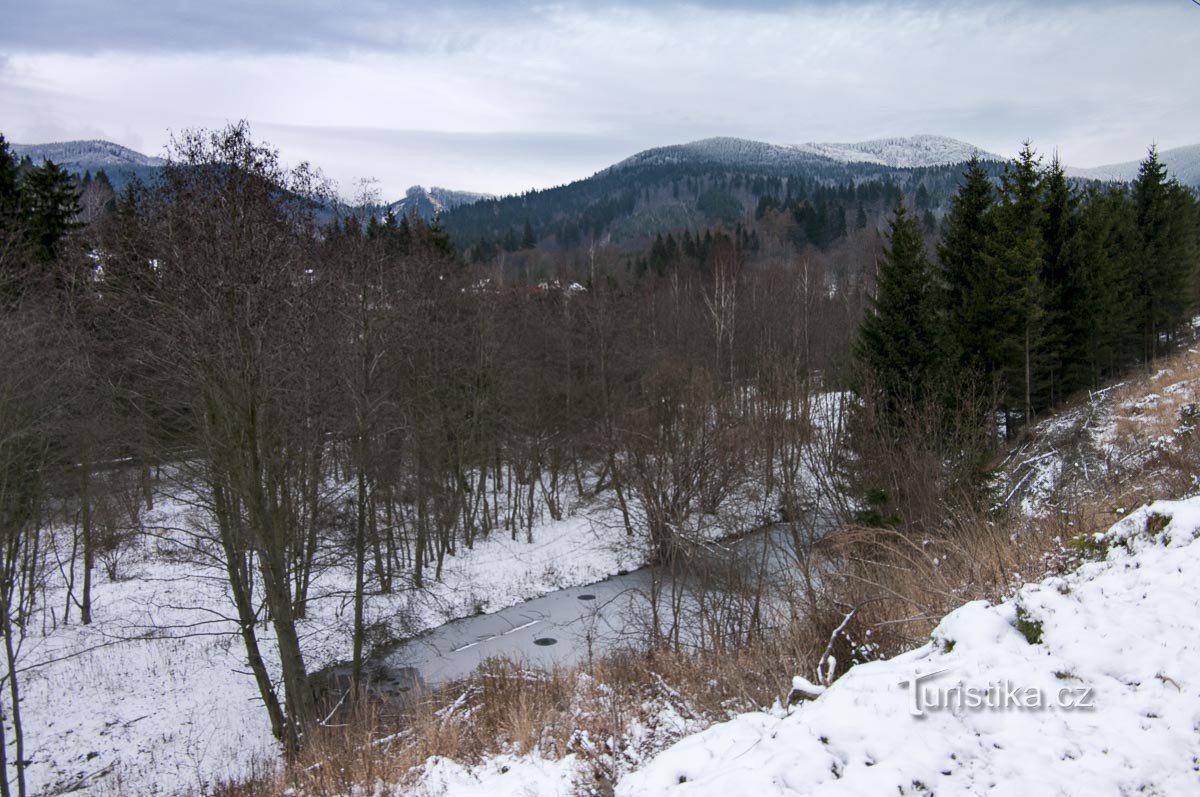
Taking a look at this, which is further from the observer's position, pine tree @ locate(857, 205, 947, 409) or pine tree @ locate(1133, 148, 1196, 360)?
pine tree @ locate(1133, 148, 1196, 360)

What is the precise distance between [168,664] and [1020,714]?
670 inches

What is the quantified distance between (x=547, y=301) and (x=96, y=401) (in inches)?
772

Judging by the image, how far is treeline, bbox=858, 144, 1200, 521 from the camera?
19.5 m

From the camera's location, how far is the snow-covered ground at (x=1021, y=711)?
318 centimetres

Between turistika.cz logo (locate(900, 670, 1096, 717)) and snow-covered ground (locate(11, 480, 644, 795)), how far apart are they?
894cm

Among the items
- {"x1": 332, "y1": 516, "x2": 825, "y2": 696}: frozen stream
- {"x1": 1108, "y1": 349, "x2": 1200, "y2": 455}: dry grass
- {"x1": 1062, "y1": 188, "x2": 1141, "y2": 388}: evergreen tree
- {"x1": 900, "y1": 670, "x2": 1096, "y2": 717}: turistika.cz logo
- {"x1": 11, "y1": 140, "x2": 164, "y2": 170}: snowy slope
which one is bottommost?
{"x1": 332, "y1": 516, "x2": 825, "y2": 696}: frozen stream

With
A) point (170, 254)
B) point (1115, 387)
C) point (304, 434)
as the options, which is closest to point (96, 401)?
point (304, 434)

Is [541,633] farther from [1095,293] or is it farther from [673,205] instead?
[673,205]

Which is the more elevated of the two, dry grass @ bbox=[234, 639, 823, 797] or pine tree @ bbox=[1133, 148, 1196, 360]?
pine tree @ bbox=[1133, 148, 1196, 360]

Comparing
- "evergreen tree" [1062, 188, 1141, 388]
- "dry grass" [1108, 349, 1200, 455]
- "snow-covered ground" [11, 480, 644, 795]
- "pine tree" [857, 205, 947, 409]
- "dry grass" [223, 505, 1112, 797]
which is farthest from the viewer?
"evergreen tree" [1062, 188, 1141, 388]

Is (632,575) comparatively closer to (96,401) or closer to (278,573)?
(278,573)

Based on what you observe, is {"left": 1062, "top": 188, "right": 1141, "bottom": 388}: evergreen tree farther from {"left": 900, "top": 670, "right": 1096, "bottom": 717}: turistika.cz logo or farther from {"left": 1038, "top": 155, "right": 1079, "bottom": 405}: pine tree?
{"left": 900, "top": 670, "right": 1096, "bottom": 717}: turistika.cz logo

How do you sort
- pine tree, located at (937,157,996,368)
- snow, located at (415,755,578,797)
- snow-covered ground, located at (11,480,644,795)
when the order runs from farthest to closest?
pine tree, located at (937,157,996,368)
snow-covered ground, located at (11,480,644,795)
snow, located at (415,755,578,797)

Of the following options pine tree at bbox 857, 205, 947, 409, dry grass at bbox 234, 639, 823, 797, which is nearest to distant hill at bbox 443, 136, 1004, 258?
pine tree at bbox 857, 205, 947, 409
